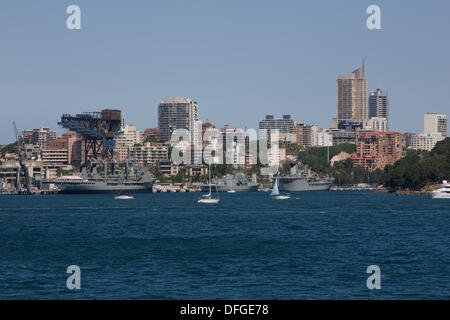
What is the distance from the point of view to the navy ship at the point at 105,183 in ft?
596

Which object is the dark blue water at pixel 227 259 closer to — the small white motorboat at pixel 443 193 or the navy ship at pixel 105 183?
the small white motorboat at pixel 443 193

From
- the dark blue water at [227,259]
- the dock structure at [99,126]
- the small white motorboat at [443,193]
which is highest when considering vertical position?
the dock structure at [99,126]

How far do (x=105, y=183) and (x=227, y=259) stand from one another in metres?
148

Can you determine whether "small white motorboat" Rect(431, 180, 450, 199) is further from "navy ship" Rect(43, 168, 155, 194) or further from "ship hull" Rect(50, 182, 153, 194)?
"ship hull" Rect(50, 182, 153, 194)

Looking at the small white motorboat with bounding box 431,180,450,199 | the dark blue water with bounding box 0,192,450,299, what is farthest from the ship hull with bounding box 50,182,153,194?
the dark blue water with bounding box 0,192,450,299

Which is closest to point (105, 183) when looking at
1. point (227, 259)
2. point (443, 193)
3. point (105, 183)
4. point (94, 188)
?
point (105, 183)

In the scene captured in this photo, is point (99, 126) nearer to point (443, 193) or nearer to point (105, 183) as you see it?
point (105, 183)

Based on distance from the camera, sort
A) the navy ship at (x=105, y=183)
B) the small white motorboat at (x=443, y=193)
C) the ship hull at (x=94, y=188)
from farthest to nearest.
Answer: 1. the navy ship at (x=105, y=183)
2. the ship hull at (x=94, y=188)
3. the small white motorboat at (x=443, y=193)

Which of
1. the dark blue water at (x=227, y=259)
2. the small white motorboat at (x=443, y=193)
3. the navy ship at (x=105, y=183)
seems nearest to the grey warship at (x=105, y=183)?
the navy ship at (x=105, y=183)

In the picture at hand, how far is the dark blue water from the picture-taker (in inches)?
1104

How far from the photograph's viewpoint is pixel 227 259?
3812cm

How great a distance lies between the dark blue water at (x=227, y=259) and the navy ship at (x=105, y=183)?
117 metres
